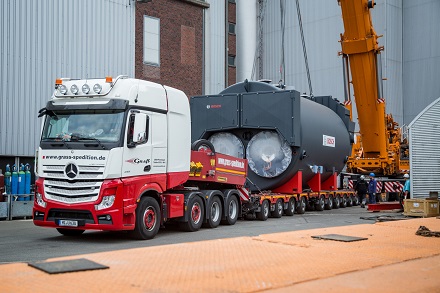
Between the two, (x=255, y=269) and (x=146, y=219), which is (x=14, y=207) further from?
(x=255, y=269)

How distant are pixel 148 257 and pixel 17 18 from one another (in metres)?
18.9

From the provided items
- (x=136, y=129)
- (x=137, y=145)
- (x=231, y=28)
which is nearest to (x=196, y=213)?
(x=137, y=145)

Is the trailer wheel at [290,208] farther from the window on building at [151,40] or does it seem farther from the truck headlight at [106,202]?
the window on building at [151,40]

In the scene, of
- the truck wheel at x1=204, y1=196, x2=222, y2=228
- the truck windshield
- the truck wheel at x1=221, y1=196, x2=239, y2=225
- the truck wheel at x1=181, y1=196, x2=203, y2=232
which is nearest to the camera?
the truck windshield

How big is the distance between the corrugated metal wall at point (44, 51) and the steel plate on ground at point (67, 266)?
17.6 meters

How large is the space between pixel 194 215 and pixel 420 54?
27.9m

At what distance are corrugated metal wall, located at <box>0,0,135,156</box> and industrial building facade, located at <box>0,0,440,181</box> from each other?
41 millimetres

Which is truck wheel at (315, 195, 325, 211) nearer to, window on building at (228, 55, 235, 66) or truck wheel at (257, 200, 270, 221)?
truck wheel at (257, 200, 270, 221)

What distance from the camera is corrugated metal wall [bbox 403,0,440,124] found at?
122 ft

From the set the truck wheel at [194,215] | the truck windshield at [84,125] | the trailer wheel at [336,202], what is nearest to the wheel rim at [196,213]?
the truck wheel at [194,215]

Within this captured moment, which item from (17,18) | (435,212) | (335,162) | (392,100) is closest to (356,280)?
(435,212)

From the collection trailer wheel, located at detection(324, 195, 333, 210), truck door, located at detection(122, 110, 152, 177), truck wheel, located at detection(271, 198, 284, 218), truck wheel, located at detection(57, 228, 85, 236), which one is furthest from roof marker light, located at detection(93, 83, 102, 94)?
trailer wheel, located at detection(324, 195, 333, 210)

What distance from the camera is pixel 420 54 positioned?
1489 inches

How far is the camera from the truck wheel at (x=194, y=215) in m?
14.5
